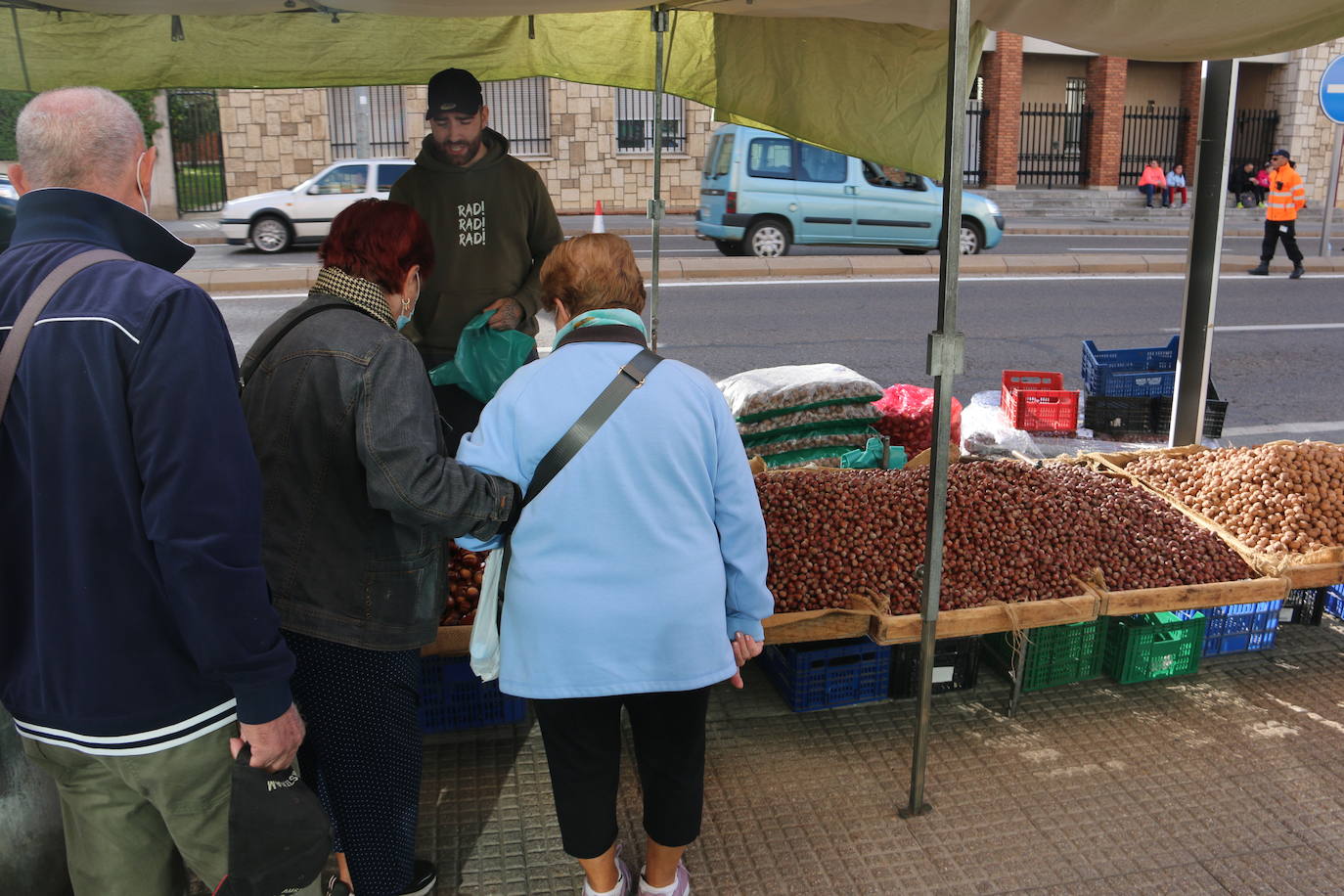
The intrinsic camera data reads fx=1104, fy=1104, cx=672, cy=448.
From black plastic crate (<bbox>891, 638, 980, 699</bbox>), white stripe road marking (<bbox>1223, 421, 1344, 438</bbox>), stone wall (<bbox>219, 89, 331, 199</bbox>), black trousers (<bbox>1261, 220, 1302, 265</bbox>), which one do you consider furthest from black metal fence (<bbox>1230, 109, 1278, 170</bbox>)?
black plastic crate (<bbox>891, 638, 980, 699</bbox>)

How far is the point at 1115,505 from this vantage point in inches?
172

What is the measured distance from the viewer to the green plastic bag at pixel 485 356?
4000 millimetres

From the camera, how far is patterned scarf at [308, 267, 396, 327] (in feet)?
8.56

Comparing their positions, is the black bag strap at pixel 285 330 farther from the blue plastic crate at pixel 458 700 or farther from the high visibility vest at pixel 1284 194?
the high visibility vest at pixel 1284 194

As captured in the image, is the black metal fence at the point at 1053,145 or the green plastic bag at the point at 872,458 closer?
the green plastic bag at the point at 872,458

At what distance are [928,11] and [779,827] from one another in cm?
303

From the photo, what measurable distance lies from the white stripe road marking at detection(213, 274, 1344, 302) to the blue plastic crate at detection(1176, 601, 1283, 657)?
1043 centimetres

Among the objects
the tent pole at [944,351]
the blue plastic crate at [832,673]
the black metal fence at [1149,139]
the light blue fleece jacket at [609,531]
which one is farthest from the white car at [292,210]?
the black metal fence at [1149,139]

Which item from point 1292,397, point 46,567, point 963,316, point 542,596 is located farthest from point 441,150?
point 963,316

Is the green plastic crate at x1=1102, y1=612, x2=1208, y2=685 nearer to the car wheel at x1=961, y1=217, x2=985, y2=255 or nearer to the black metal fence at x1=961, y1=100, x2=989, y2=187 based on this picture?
the car wheel at x1=961, y1=217, x2=985, y2=255

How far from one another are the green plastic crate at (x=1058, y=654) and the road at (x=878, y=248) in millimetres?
12965

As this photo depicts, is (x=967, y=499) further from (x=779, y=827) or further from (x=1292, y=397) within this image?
(x=1292, y=397)

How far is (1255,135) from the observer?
102ft

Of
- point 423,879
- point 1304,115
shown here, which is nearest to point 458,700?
point 423,879
